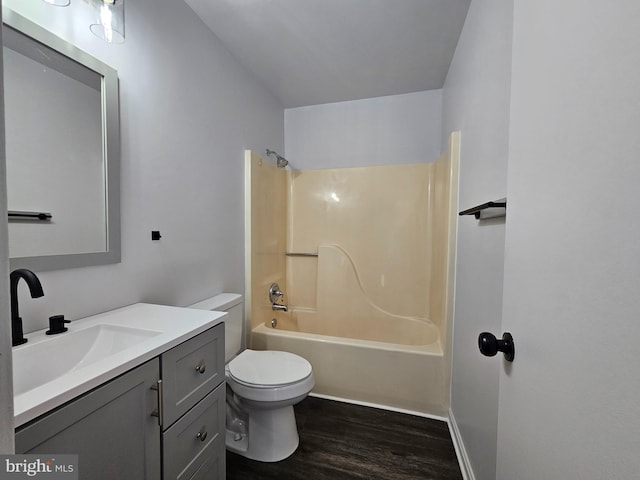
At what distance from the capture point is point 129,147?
1239mm

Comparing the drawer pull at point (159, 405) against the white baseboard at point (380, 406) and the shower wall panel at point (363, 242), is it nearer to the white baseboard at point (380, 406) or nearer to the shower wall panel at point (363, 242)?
the white baseboard at point (380, 406)

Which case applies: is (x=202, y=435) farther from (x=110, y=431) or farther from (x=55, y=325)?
(x=55, y=325)

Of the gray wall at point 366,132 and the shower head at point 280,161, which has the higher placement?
the gray wall at point 366,132

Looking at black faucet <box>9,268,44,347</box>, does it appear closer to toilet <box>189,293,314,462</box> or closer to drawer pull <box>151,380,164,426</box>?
drawer pull <box>151,380,164,426</box>

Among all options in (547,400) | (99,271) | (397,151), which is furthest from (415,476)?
(397,151)

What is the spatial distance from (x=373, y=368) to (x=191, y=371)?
54.9 inches

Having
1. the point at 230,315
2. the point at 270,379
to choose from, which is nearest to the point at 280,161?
the point at 230,315

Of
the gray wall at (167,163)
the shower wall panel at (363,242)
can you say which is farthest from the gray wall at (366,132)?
the gray wall at (167,163)

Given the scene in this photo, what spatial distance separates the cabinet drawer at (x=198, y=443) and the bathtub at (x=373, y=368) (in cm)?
101

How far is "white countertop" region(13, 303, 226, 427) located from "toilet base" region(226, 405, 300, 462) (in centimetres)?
80

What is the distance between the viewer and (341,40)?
1.83 meters

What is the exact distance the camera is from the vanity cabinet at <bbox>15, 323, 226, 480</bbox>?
0.62 meters

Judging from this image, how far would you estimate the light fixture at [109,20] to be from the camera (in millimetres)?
1021

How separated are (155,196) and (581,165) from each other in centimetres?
156
